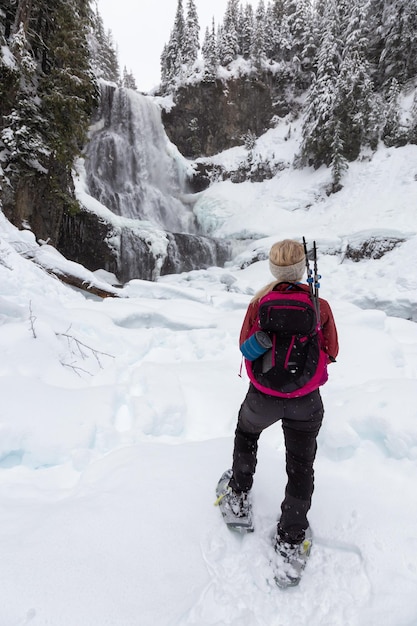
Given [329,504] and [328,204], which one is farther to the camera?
[328,204]

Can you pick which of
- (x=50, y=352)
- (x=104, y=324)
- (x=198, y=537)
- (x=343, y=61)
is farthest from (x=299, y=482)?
(x=343, y=61)

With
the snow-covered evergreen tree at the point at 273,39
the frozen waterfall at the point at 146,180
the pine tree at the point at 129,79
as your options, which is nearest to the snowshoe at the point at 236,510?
the frozen waterfall at the point at 146,180

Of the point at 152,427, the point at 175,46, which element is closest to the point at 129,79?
the point at 175,46

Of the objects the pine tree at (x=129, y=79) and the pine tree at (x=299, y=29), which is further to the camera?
the pine tree at (x=129, y=79)

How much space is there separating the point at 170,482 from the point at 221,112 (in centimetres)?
3139

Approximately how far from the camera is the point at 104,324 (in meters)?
5.16

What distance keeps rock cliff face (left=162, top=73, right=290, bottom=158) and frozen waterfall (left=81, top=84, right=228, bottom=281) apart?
183 centimetres

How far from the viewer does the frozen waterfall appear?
16203 millimetres

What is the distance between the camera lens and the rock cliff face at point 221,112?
26703 mm

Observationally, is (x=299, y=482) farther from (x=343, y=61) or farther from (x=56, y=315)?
(x=343, y=61)

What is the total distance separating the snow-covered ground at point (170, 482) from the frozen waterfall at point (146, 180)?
1117 centimetres

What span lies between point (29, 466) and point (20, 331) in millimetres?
1770

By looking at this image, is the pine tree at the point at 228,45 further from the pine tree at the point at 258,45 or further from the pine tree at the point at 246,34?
the pine tree at the point at 258,45

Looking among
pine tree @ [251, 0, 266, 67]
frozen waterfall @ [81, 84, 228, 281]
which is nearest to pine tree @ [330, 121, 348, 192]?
frozen waterfall @ [81, 84, 228, 281]
